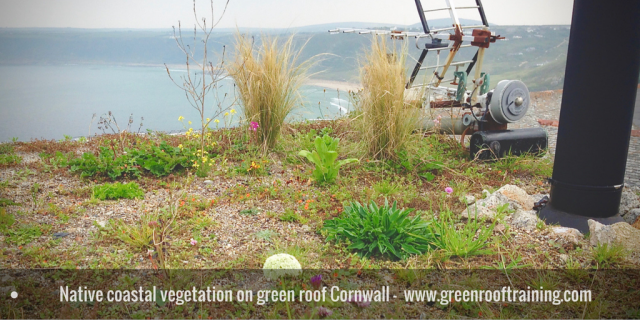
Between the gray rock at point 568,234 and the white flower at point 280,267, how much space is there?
154cm

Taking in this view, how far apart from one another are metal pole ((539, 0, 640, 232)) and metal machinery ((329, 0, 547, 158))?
1155mm

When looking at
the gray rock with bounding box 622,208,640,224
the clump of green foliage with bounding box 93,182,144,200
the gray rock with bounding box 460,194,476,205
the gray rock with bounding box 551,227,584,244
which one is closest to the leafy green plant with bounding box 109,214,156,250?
the clump of green foliage with bounding box 93,182,144,200

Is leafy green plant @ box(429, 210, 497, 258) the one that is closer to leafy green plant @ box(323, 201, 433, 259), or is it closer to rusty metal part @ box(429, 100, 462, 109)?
leafy green plant @ box(323, 201, 433, 259)

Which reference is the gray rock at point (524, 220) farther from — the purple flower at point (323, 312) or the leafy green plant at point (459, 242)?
the purple flower at point (323, 312)

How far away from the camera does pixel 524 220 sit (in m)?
2.67

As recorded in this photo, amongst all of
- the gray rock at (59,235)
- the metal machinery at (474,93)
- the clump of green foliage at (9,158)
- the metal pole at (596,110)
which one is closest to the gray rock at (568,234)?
the metal pole at (596,110)

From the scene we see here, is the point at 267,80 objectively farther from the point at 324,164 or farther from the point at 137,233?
the point at 137,233

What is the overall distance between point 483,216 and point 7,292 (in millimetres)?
2528

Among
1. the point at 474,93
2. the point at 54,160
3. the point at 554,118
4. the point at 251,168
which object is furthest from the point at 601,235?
the point at 554,118

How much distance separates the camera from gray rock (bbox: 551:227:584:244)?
2.44m

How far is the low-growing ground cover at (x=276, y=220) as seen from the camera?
85.0 inches

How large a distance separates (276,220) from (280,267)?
29.7 inches

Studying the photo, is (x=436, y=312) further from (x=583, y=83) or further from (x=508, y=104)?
(x=508, y=104)

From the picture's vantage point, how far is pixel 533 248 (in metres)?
2.40
